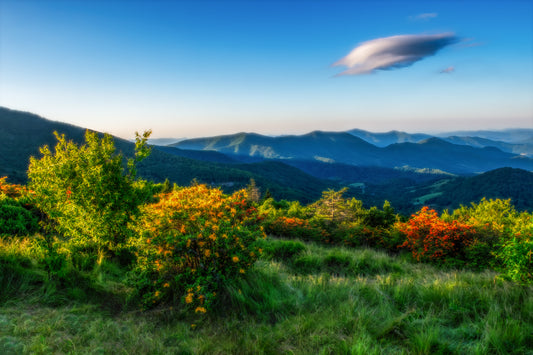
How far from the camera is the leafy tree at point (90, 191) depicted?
5.46m

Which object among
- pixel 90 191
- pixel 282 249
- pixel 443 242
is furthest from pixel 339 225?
pixel 90 191

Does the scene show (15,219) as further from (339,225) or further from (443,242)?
(443,242)

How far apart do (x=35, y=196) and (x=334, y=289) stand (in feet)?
20.4

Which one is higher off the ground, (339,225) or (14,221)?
(14,221)

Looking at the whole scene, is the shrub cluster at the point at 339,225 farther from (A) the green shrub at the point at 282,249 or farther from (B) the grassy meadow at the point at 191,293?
(B) the grassy meadow at the point at 191,293

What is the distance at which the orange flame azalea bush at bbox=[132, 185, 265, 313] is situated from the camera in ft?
13.5

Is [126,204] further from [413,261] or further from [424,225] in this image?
[424,225]

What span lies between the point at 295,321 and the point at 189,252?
2.00m

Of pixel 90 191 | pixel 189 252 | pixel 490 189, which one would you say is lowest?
pixel 490 189

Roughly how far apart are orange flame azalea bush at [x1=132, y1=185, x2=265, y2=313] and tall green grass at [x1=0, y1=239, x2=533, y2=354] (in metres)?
0.29

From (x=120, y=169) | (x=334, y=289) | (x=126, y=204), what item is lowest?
(x=334, y=289)

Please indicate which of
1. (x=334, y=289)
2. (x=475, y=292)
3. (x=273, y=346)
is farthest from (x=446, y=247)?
(x=273, y=346)

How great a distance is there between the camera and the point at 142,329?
3.46m

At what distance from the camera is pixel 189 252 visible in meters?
4.25
